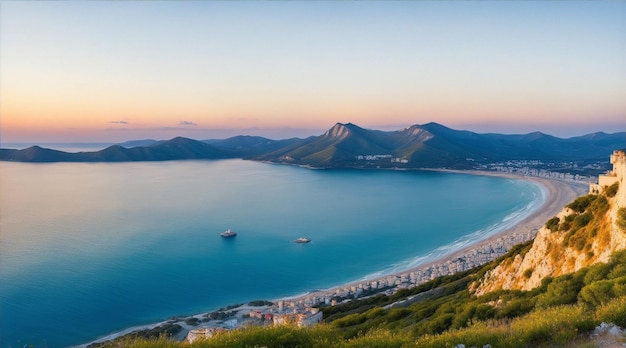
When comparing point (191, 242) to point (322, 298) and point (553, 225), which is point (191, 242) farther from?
point (553, 225)

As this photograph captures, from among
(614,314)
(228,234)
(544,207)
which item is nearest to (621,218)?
(614,314)

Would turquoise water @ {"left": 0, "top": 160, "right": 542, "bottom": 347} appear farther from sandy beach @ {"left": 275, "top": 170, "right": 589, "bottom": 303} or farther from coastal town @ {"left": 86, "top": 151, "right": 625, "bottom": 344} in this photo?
coastal town @ {"left": 86, "top": 151, "right": 625, "bottom": 344}

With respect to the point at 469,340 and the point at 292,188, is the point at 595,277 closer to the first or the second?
the point at 469,340

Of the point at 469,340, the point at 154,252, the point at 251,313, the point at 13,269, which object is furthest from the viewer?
the point at 154,252

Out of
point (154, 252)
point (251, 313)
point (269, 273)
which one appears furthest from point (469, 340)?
point (154, 252)

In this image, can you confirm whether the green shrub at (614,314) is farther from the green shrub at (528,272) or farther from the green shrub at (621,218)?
the green shrub at (528,272)

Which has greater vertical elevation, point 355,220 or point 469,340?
point 469,340
